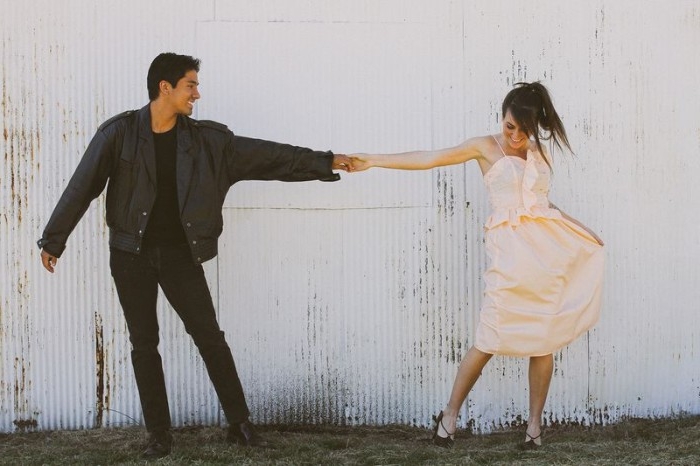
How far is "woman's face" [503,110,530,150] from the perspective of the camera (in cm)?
450

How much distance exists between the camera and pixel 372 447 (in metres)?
4.73

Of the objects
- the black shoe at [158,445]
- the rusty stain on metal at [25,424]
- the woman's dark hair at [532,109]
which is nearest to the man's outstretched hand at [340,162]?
the woman's dark hair at [532,109]

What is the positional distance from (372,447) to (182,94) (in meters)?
2.02

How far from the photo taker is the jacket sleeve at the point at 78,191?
4367mm

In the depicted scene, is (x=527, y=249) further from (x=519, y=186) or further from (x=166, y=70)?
(x=166, y=70)

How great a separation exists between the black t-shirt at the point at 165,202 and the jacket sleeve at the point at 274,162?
301 mm

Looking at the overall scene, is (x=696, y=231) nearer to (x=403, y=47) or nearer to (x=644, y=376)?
(x=644, y=376)

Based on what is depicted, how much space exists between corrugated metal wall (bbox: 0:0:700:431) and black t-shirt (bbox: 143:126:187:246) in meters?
0.69

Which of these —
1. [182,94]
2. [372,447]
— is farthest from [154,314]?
[372,447]

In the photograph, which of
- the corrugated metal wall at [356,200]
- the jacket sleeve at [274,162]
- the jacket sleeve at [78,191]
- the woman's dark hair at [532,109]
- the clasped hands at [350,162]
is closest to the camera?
the jacket sleeve at [78,191]

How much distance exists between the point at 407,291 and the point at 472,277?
38 cm

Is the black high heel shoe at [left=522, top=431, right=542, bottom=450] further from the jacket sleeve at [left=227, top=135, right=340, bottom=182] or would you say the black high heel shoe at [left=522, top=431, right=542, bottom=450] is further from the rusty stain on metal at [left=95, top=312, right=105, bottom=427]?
the rusty stain on metal at [left=95, top=312, right=105, bottom=427]

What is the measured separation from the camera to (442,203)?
518 cm

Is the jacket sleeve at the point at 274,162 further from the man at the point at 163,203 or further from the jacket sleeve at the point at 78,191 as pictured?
the jacket sleeve at the point at 78,191
